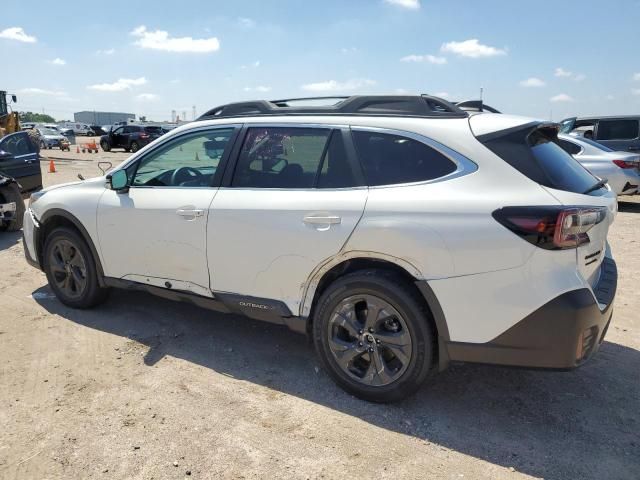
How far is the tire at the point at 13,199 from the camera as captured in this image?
7441 mm

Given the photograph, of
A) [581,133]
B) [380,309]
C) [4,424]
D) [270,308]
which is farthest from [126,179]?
[581,133]

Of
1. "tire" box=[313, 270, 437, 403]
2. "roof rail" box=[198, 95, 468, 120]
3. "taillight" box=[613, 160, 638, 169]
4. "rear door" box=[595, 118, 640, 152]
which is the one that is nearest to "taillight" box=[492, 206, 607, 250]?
"tire" box=[313, 270, 437, 403]

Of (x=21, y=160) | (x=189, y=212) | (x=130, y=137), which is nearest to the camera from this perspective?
(x=189, y=212)

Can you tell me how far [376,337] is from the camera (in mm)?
3100

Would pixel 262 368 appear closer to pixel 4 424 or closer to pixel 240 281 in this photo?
pixel 240 281

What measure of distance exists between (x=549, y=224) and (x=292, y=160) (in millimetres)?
1658

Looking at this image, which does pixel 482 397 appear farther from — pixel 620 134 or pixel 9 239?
pixel 620 134

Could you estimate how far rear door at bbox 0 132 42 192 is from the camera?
8.53 m

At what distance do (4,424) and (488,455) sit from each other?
2.71 m

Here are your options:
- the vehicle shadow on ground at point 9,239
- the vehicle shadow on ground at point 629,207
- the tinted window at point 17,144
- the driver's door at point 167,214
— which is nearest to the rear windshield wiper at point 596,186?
the driver's door at point 167,214

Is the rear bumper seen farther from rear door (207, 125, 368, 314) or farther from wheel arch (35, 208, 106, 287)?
wheel arch (35, 208, 106, 287)

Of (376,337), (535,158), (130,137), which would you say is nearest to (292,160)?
(376,337)

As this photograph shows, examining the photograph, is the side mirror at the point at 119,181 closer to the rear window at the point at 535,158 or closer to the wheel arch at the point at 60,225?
the wheel arch at the point at 60,225

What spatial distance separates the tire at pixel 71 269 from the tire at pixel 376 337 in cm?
229
